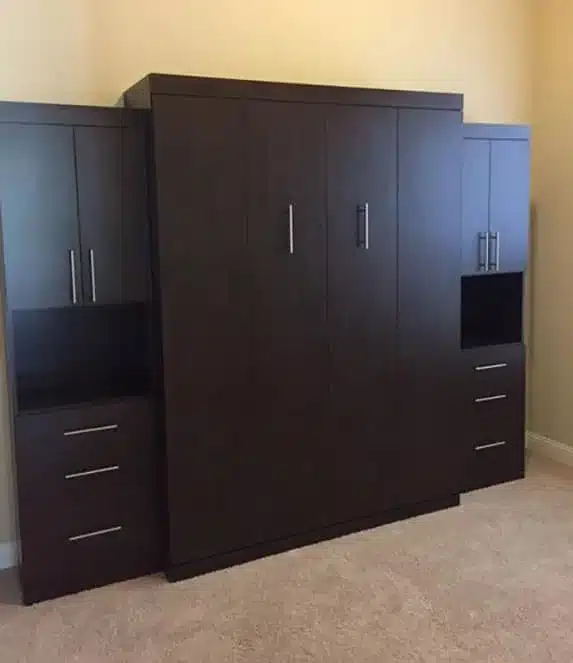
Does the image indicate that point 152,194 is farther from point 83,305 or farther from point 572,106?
point 572,106

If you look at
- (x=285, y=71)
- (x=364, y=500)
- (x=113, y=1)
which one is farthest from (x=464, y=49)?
(x=364, y=500)

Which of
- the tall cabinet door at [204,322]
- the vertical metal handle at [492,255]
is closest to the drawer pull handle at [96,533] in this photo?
the tall cabinet door at [204,322]

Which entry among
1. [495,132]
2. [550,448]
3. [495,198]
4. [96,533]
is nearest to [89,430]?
[96,533]

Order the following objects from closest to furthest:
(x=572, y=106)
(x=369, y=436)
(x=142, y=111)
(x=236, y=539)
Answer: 1. (x=142, y=111)
2. (x=236, y=539)
3. (x=369, y=436)
4. (x=572, y=106)

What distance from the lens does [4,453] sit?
323 centimetres

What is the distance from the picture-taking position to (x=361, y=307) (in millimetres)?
3309

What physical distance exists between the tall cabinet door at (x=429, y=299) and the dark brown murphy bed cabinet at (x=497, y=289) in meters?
0.17

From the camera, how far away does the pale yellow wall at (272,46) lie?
3.10 m

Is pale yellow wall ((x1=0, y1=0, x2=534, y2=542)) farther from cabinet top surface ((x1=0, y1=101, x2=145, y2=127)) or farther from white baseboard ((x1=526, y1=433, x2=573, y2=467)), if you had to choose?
white baseboard ((x1=526, y1=433, x2=573, y2=467))

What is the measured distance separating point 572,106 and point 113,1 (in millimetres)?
2346

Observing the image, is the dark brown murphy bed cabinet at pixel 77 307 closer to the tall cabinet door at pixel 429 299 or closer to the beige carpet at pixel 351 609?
the beige carpet at pixel 351 609

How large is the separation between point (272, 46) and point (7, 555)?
2.51 m

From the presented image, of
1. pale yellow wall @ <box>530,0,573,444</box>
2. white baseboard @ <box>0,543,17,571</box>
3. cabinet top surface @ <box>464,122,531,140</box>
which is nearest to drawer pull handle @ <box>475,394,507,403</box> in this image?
pale yellow wall @ <box>530,0,573,444</box>

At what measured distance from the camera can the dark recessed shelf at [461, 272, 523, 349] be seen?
4.00 m
